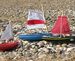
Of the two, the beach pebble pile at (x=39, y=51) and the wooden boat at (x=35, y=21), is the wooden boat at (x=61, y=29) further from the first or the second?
the wooden boat at (x=35, y=21)

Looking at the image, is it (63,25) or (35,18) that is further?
(63,25)

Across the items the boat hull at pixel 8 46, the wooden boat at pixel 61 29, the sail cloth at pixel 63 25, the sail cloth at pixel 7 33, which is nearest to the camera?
the boat hull at pixel 8 46

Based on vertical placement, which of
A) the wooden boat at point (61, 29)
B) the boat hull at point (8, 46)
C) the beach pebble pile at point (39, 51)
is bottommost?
the beach pebble pile at point (39, 51)

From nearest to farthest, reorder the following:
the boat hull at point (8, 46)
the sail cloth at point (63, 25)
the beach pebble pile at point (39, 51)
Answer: the beach pebble pile at point (39, 51), the boat hull at point (8, 46), the sail cloth at point (63, 25)

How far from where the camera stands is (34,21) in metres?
23.4

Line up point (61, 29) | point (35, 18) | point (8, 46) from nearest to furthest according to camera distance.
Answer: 1. point (8, 46)
2. point (35, 18)
3. point (61, 29)

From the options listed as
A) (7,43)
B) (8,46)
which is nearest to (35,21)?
(7,43)

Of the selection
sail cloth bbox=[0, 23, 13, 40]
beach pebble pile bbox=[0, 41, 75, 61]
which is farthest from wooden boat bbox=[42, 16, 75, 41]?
sail cloth bbox=[0, 23, 13, 40]

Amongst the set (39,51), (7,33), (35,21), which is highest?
(35,21)

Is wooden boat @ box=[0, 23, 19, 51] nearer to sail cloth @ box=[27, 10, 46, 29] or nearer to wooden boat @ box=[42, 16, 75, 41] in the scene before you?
sail cloth @ box=[27, 10, 46, 29]

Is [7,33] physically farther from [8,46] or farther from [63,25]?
[63,25]

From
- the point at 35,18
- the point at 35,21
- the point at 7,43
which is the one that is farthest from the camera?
the point at 35,21

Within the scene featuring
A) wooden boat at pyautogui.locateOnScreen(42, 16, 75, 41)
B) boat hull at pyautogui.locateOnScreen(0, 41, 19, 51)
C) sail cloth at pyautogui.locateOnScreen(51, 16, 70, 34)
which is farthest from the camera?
sail cloth at pyautogui.locateOnScreen(51, 16, 70, 34)

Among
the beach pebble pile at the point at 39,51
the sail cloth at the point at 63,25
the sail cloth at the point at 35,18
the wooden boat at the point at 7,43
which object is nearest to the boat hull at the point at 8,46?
the wooden boat at the point at 7,43
